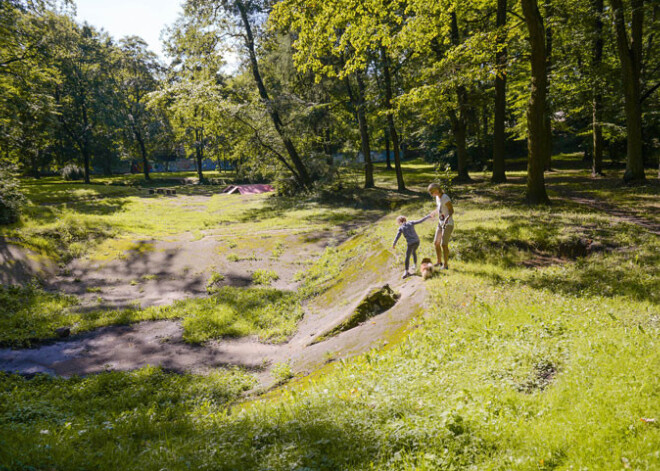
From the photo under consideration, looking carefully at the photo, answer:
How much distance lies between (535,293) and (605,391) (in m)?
3.45

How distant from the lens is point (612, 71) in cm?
2012

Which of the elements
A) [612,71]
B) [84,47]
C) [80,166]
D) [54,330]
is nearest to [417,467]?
[54,330]

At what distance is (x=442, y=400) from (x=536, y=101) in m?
11.8

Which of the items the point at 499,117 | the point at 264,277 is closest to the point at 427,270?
the point at 264,277

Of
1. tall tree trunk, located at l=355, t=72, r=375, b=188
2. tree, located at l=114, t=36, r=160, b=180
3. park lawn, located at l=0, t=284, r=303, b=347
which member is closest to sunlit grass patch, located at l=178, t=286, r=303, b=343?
park lawn, located at l=0, t=284, r=303, b=347

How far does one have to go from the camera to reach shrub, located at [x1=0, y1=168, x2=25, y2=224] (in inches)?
556

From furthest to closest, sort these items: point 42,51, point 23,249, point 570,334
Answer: point 42,51 → point 23,249 → point 570,334

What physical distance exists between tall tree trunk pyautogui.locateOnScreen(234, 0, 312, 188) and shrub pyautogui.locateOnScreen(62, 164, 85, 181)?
98.7 ft

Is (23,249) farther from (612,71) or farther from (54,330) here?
(612,71)

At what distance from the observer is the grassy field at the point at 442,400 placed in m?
3.53

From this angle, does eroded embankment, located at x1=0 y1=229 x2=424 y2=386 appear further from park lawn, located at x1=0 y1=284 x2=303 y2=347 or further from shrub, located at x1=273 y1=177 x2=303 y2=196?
shrub, located at x1=273 y1=177 x2=303 y2=196

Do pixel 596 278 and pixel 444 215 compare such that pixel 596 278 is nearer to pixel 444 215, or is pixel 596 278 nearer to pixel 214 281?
pixel 444 215

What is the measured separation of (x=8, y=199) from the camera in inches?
563

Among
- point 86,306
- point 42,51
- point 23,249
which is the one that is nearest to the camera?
point 86,306
